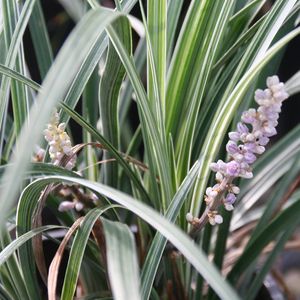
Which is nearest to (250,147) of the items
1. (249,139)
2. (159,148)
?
(249,139)

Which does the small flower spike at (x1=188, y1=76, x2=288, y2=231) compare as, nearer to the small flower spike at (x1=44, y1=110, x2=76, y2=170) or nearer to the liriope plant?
the liriope plant

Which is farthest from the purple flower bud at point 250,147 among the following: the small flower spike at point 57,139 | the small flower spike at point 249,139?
the small flower spike at point 57,139

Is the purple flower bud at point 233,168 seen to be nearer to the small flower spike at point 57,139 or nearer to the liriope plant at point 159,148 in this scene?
the liriope plant at point 159,148

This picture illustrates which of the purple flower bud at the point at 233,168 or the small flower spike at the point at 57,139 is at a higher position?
the small flower spike at the point at 57,139

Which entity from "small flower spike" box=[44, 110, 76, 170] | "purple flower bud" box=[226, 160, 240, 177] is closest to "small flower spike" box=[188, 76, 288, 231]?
"purple flower bud" box=[226, 160, 240, 177]

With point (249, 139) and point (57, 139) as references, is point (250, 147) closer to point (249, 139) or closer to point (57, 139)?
point (249, 139)
